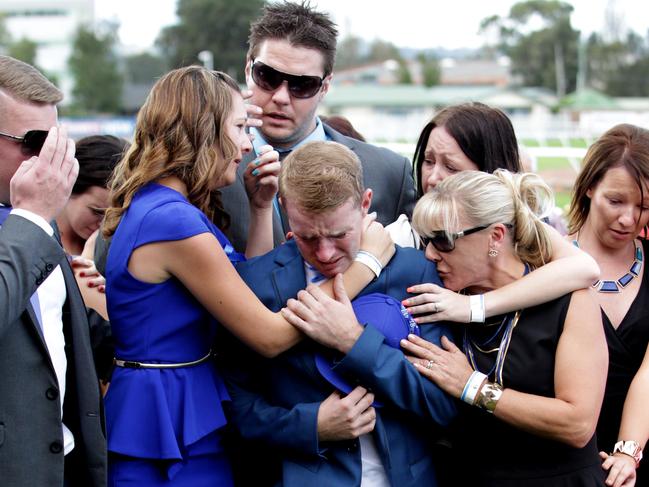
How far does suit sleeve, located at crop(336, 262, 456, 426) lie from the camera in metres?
2.78

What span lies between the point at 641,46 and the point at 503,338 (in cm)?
10737

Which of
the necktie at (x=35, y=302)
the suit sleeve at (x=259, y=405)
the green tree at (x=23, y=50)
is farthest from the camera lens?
the green tree at (x=23, y=50)

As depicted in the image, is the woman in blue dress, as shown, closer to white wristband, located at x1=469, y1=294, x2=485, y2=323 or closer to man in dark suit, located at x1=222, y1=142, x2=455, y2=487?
man in dark suit, located at x1=222, y1=142, x2=455, y2=487

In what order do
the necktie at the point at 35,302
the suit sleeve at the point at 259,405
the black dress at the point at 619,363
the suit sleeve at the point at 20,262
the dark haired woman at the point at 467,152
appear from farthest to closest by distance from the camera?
1. the black dress at the point at 619,363
2. the dark haired woman at the point at 467,152
3. the suit sleeve at the point at 259,405
4. the necktie at the point at 35,302
5. the suit sleeve at the point at 20,262

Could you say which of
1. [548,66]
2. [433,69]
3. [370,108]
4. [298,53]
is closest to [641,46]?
[548,66]

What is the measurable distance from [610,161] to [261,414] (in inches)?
85.7

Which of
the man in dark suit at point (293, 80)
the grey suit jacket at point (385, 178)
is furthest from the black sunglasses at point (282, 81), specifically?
the grey suit jacket at point (385, 178)

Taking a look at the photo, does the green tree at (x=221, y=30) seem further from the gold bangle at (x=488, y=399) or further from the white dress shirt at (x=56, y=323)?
the gold bangle at (x=488, y=399)

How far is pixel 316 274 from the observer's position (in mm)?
3059

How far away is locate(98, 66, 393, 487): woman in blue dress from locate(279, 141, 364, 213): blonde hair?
0.93 ft

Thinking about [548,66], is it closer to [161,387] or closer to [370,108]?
[370,108]

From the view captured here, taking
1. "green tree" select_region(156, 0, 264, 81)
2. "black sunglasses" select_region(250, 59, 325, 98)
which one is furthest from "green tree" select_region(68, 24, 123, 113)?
"black sunglasses" select_region(250, 59, 325, 98)

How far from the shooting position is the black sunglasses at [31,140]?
2.84 metres

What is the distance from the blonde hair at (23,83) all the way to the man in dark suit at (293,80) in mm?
1246
